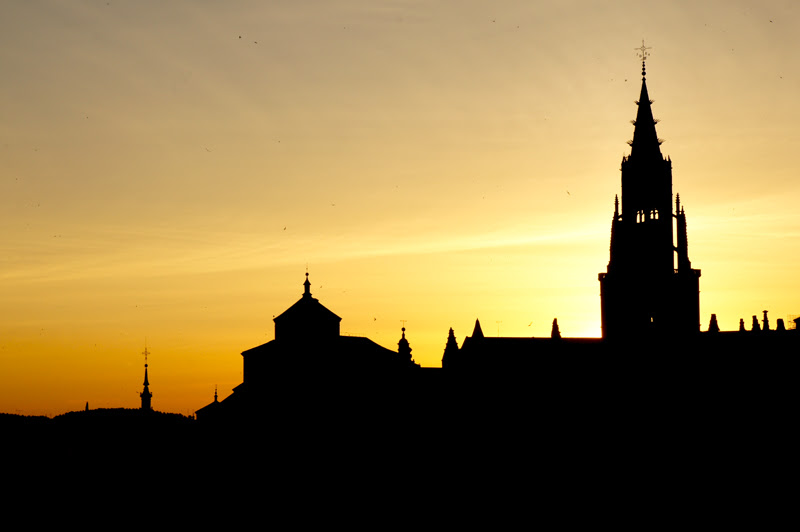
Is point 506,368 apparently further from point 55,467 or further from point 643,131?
point 55,467

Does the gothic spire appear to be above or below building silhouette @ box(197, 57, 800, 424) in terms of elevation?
above

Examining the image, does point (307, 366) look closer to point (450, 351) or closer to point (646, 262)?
point (450, 351)

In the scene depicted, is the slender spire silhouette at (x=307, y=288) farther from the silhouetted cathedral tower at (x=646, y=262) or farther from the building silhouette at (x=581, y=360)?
the silhouetted cathedral tower at (x=646, y=262)

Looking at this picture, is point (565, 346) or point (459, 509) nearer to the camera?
point (459, 509)

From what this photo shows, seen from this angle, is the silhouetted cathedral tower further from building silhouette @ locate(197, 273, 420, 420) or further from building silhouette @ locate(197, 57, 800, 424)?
building silhouette @ locate(197, 273, 420, 420)

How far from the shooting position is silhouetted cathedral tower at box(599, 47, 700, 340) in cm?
9225

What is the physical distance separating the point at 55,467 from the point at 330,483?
34.1 m

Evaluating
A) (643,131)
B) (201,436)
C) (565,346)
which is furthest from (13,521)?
(643,131)

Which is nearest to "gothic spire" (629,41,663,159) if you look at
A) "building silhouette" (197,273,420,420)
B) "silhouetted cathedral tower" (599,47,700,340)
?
"silhouetted cathedral tower" (599,47,700,340)

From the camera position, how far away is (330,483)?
240ft

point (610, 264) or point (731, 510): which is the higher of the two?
point (610, 264)

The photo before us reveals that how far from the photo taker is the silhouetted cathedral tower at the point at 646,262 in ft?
303

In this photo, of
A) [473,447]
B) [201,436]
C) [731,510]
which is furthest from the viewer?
[201,436]

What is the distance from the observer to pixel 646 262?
92250 mm
